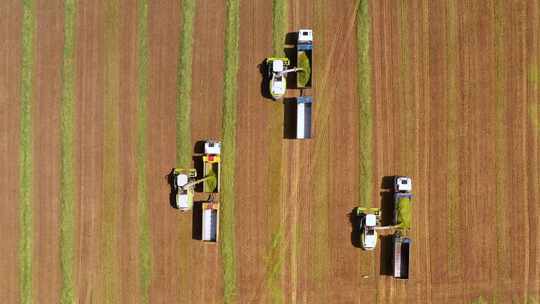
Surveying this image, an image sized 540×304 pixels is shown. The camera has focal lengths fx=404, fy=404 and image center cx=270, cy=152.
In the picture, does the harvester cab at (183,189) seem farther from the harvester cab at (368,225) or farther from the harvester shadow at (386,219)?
the harvester shadow at (386,219)

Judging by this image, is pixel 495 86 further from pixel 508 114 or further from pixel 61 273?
pixel 61 273

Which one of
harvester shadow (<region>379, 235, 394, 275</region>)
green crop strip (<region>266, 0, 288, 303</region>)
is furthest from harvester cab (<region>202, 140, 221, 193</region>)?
harvester shadow (<region>379, 235, 394, 275</region>)

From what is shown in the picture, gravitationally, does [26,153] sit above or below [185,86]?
below

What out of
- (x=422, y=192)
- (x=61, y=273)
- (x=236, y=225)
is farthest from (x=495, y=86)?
(x=61, y=273)

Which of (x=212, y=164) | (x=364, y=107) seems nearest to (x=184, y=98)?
(x=212, y=164)

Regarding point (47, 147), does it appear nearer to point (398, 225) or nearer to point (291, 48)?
point (291, 48)

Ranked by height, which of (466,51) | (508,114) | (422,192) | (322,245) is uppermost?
(466,51)

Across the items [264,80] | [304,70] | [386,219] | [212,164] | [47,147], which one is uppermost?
[304,70]
